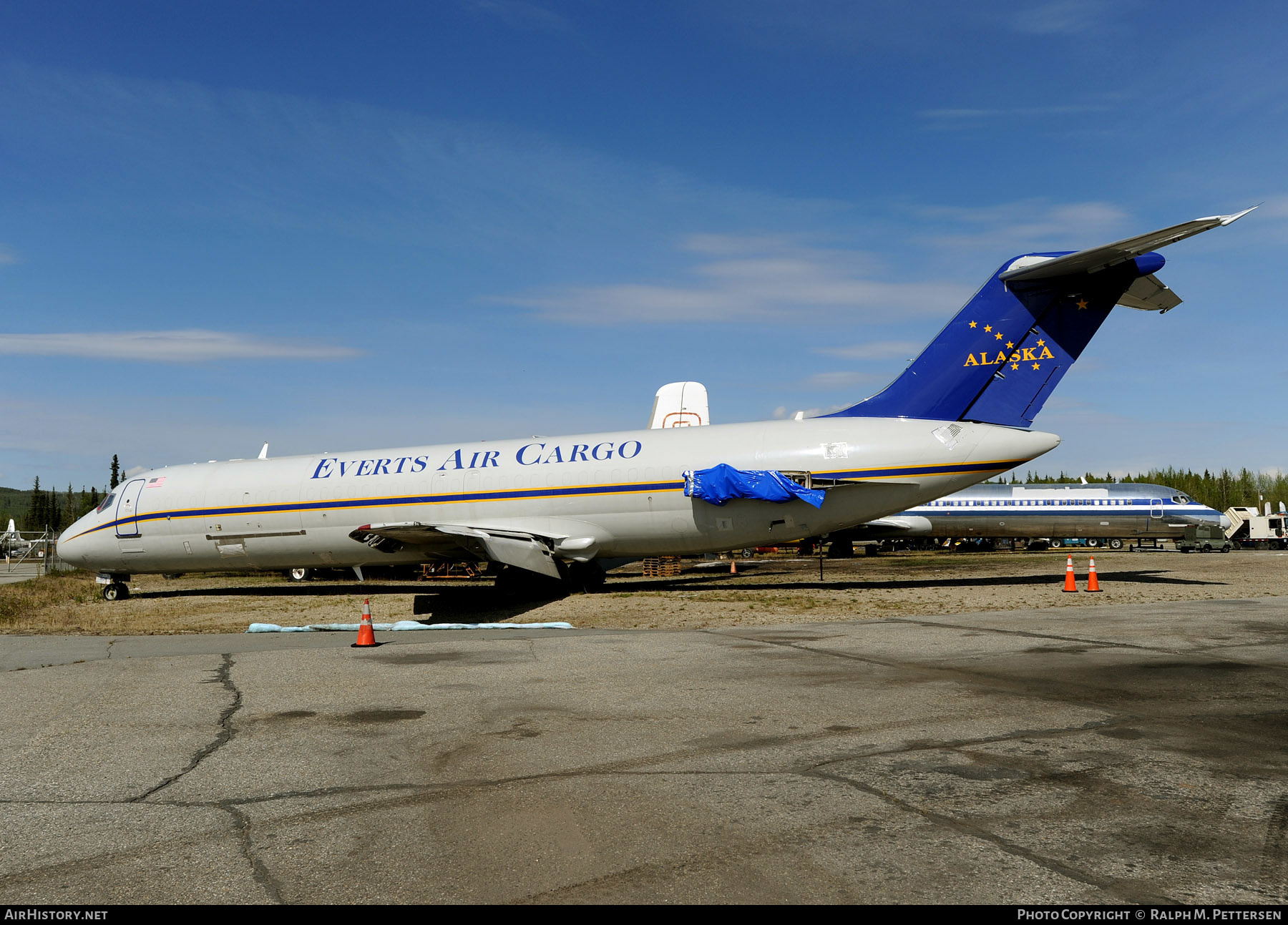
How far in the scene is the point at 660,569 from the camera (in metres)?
32.3

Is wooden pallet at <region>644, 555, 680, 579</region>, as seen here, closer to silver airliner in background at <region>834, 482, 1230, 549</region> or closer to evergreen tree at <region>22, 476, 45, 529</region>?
silver airliner in background at <region>834, 482, 1230, 549</region>

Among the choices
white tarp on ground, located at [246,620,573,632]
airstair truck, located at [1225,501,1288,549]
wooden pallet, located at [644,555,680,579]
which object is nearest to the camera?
white tarp on ground, located at [246,620,573,632]

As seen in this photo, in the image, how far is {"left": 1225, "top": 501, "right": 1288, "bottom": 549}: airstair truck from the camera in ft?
234

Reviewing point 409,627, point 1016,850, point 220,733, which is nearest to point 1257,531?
point 409,627

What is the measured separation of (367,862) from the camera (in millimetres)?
4562

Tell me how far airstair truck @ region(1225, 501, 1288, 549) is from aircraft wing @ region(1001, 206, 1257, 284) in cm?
6314

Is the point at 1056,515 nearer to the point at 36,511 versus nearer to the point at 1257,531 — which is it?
the point at 1257,531

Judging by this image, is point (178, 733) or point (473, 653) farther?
point (473, 653)

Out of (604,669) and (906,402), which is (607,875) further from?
(906,402)

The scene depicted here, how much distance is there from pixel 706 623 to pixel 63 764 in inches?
435

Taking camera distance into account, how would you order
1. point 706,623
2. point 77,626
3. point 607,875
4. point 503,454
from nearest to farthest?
1. point 607,875
2. point 706,623
3. point 77,626
4. point 503,454

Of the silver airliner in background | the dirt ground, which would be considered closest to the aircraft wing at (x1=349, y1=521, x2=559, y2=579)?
the dirt ground

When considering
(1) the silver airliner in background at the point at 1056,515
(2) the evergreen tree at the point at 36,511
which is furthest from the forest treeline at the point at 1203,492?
(1) the silver airliner in background at the point at 1056,515
